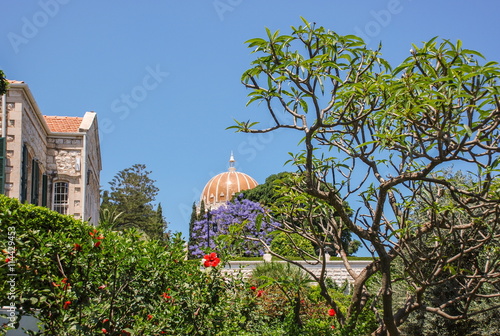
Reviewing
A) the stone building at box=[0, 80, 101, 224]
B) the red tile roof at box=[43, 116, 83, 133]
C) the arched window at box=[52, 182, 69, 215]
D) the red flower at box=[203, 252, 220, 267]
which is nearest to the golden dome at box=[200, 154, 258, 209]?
the stone building at box=[0, 80, 101, 224]

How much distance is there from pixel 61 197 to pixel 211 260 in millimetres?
18774

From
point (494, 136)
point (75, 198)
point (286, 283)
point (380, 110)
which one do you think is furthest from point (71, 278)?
point (75, 198)

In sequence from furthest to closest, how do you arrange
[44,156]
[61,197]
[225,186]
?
[225,186]
[61,197]
[44,156]

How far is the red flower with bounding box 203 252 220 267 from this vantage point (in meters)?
6.05

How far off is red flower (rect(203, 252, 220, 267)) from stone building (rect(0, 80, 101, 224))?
12061 mm

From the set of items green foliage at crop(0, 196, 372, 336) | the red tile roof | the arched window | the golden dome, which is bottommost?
green foliage at crop(0, 196, 372, 336)

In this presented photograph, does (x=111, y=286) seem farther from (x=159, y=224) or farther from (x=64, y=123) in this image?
(x=159, y=224)

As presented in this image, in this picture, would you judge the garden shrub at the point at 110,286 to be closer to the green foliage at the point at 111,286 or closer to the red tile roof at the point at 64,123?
the green foliage at the point at 111,286

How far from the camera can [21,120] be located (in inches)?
711

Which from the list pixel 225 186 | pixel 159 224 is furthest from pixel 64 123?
pixel 225 186

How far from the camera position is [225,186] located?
238 feet

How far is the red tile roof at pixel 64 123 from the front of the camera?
2398 cm

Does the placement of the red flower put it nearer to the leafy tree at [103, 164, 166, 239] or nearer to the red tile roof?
the red tile roof

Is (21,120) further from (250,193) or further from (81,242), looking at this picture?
(250,193)
